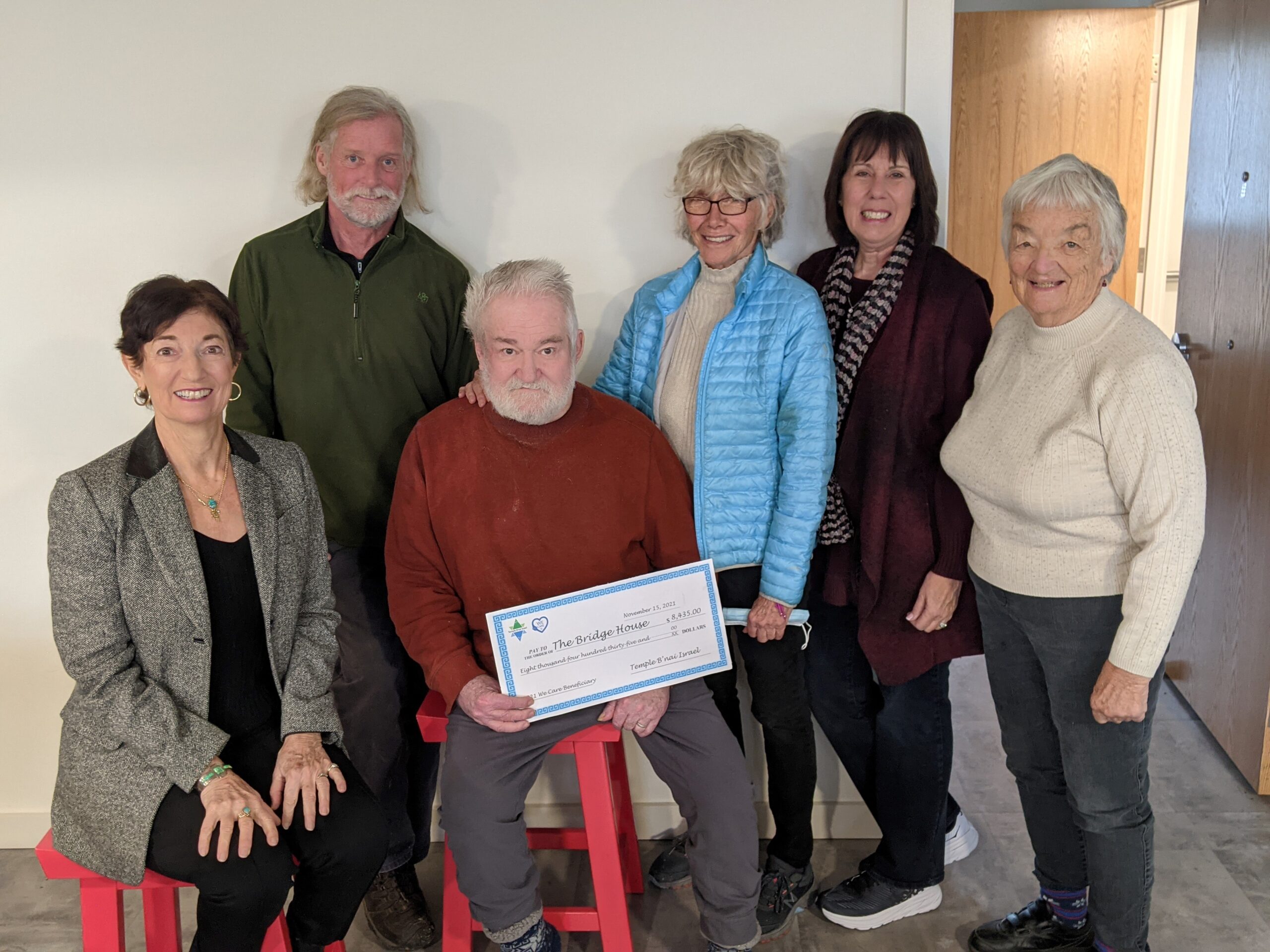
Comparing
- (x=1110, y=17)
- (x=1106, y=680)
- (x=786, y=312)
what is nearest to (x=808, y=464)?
(x=786, y=312)

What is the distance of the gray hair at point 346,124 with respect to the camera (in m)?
2.16

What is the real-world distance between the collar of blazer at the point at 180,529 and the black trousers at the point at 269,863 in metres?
0.27

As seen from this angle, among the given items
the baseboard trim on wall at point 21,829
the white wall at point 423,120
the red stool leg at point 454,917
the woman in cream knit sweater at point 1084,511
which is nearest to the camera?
the woman in cream knit sweater at point 1084,511

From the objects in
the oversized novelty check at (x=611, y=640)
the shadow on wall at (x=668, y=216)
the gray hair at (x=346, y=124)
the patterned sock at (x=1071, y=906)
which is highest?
the gray hair at (x=346, y=124)

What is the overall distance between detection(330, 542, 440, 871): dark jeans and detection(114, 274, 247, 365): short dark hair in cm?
65

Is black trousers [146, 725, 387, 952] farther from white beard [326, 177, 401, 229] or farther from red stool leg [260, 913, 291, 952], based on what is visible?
white beard [326, 177, 401, 229]

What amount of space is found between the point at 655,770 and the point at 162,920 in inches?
37.4

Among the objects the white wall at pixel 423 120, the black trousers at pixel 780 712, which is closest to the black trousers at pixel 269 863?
the black trousers at pixel 780 712

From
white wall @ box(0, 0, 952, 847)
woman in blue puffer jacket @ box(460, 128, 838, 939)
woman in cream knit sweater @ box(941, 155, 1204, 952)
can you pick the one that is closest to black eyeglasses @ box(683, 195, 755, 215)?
woman in blue puffer jacket @ box(460, 128, 838, 939)

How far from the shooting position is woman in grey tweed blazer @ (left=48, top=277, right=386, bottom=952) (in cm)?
170

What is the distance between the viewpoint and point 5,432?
99.5 inches

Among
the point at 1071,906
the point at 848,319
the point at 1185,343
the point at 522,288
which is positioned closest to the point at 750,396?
the point at 848,319

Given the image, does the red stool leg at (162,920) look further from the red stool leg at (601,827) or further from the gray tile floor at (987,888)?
the red stool leg at (601,827)

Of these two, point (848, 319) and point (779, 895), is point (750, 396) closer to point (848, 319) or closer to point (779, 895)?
point (848, 319)
